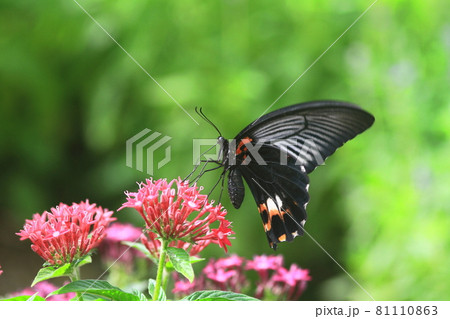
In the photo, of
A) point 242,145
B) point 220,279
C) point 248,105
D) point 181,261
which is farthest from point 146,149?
point 181,261

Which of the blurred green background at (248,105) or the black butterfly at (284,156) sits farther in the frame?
the blurred green background at (248,105)

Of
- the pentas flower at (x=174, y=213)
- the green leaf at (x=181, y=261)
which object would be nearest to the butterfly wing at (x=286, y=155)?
the pentas flower at (x=174, y=213)

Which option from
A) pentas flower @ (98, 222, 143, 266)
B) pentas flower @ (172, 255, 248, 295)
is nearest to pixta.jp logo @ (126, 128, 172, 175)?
pentas flower @ (98, 222, 143, 266)

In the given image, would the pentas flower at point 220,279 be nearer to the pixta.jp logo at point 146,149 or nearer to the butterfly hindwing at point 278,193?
the butterfly hindwing at point 278,193

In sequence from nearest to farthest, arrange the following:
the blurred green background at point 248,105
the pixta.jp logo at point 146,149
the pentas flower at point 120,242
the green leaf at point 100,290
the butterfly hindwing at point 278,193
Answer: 1. the green leaf at point 100,290
2. the butterfly hindwing at point 278,193
3. the pentas flower at point 120,242
4. the blurred green background at point 248,105
5. the pixta.jp logo at point 146,149

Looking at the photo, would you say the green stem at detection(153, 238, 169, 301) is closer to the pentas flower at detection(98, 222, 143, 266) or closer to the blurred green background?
the pentas flower at detection(98, 222, 143, 266)

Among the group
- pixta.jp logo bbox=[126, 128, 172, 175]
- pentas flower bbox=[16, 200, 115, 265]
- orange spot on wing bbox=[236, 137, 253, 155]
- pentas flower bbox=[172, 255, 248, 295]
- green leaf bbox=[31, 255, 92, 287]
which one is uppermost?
pixta.jp logo bbox=[126, 128, 172, 175]

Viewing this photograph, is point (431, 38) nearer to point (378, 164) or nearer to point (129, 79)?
point (378, 164)
